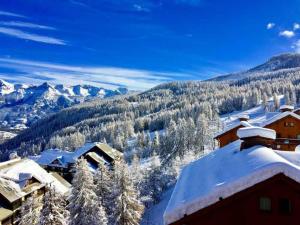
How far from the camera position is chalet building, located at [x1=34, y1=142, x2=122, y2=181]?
83688 millimetres

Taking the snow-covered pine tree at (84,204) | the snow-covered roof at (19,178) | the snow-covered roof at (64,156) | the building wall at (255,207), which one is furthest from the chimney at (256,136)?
the snow-covered roof at (64,156)

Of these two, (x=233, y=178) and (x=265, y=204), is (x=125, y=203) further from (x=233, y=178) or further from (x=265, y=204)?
(x=265, y=204)

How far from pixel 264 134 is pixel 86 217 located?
32398 mm

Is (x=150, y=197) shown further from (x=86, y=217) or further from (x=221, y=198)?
(x=221, y=198)

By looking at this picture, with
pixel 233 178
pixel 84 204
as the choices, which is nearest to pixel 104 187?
pixel 84 204

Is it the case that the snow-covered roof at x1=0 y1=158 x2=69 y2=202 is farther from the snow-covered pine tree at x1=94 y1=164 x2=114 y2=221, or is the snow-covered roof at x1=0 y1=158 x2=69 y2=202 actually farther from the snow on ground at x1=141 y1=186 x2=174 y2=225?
the snow on ground at x1=141 y1=186 x2=174 y2=225

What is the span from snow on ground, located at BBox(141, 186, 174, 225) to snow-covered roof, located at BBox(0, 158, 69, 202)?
1436 cm

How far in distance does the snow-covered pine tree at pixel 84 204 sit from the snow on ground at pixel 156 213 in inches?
643

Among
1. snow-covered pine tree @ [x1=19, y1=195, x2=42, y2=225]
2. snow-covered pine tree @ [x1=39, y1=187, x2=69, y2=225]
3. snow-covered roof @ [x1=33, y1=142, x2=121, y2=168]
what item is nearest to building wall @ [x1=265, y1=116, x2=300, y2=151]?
snow-covered pine tree @ [x1=39, y1=187, x2=69, y2=225]

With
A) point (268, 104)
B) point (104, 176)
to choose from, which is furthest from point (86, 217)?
point (268, 104)

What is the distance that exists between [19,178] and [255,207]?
1945 inches

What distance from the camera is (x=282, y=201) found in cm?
926

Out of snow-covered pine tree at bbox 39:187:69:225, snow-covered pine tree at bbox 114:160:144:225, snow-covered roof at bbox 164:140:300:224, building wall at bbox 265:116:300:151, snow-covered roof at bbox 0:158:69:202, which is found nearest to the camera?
snow-covered roof at bbox 164:140:300:224

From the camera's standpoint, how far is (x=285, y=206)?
30.3 ft
